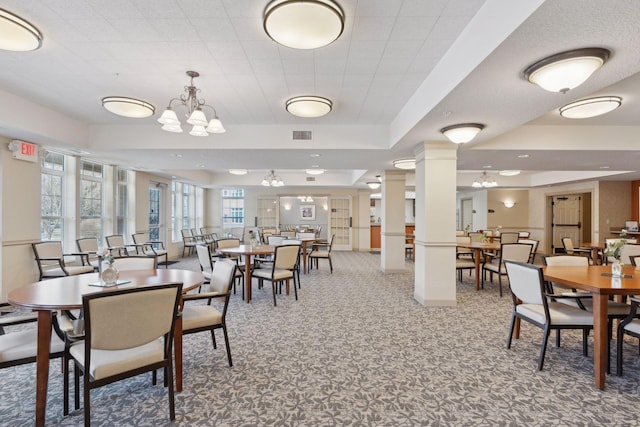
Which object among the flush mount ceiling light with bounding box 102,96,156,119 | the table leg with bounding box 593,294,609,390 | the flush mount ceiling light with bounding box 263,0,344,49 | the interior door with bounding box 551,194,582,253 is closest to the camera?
the flush mount ceiling light with bounding box 263,0,344,49

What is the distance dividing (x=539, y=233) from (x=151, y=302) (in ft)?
43.3

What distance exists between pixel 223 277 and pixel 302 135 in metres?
2.94

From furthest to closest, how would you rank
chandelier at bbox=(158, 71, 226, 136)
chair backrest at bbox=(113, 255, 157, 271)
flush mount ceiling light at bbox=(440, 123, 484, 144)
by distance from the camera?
flush mount ceiling light at bbox=(440, 123, 484, 144) → chair backrest at bbox=(113, 255, 157, 271) → chandelier at bbox=(158, 71, 226, 136)

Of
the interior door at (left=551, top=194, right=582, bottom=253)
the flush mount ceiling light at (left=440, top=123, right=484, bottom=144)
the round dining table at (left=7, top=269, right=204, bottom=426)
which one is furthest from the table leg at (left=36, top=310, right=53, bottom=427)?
the interior door at (left=551, top=194, right=582, bottom=253)

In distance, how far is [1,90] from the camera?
12.2 ft

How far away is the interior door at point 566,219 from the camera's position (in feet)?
34.7

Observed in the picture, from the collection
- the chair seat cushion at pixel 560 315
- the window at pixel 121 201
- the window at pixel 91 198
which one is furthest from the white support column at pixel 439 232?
the window at pixel 121 201

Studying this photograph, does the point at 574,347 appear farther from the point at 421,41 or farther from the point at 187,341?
the point at 187,341

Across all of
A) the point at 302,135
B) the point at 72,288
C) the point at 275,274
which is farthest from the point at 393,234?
the point at 72,288

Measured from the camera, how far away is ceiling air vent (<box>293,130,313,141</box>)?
510 cm

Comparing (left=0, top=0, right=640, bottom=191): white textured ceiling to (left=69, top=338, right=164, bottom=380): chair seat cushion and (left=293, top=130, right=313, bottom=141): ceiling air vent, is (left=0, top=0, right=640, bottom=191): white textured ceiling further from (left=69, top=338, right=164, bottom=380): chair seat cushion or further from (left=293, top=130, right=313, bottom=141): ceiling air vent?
(left=69, top=338, right=164, bottom=380): chair seat cushion

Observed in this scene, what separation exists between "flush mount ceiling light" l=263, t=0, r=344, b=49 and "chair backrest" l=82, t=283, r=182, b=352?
73.2 inches

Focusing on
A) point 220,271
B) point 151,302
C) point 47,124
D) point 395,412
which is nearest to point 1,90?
point 47,124

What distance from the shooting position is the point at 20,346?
1.99 metres
